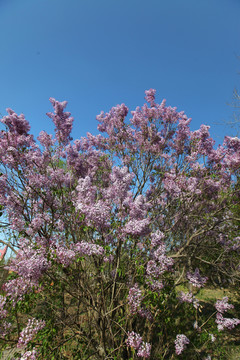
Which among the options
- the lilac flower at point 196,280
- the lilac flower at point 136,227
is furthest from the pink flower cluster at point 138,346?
the lilac flower at point 136,227

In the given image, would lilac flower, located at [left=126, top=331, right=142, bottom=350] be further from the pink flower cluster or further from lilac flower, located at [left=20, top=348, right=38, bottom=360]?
lilac flower, located at [left=20, top=348, right=38, bottom=360]

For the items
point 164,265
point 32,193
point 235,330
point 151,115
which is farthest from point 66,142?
point 235,330

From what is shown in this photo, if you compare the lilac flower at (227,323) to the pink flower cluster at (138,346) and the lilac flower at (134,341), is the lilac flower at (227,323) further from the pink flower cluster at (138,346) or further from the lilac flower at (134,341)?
the lilac flower at (134,341)

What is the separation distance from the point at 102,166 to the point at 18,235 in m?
3.39

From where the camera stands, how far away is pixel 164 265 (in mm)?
3439

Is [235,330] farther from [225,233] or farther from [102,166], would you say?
[102,166]

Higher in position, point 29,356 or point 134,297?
point 134,297

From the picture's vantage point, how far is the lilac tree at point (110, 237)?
3.11m

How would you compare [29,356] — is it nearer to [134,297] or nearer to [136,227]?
[134,297]

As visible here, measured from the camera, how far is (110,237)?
12.9 ft

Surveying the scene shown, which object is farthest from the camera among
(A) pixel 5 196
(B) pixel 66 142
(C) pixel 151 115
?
(C) pixel 151 115

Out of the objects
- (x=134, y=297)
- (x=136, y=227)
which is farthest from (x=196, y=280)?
(x=136, y=227)

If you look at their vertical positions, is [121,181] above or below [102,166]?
below

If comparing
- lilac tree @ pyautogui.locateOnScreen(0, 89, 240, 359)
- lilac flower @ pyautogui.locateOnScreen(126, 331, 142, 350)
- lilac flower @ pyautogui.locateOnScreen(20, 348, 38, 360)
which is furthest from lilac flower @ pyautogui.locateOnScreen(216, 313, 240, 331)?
lilac flower @ pyautogui.locateOnScreen(20, 348, 38, 360)
